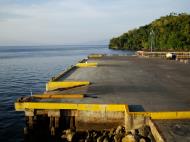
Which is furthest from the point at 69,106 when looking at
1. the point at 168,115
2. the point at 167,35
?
the point at 167,35

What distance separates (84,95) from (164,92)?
657cm

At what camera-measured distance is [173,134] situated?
14727 mm

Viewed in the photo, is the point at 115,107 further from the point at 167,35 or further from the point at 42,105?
the point at 167,35

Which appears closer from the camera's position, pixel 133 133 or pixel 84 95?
pixel 133 133

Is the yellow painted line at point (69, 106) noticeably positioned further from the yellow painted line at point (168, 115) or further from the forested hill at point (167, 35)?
the forested hill at point (167, 35)

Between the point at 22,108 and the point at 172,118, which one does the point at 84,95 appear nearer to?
the point at 22,108

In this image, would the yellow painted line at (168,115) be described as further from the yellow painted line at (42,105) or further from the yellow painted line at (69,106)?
the yellow painted line at (42,105)

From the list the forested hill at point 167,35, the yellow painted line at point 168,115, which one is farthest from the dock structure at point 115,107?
the forested hill at point 167,35

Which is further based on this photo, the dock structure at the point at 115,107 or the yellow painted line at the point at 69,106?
the yellow painted line at the point at 69,106

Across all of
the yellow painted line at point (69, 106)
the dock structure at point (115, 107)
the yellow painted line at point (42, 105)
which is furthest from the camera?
the yellow painted line at point (42, 105)

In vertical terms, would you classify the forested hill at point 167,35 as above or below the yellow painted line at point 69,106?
above

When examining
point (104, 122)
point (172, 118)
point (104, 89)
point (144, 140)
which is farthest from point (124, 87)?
point (144, 140)

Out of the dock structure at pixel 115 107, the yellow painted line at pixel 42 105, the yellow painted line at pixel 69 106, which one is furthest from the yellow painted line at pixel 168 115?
the yellow painted line at pixel 42 105

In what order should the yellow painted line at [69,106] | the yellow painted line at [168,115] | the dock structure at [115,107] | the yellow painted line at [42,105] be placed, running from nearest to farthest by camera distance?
the dock structure at [115,107]
the yellow painted line at [168,115]
the yellow painted line at [69,106]
the yellow painted line at [42,105]
